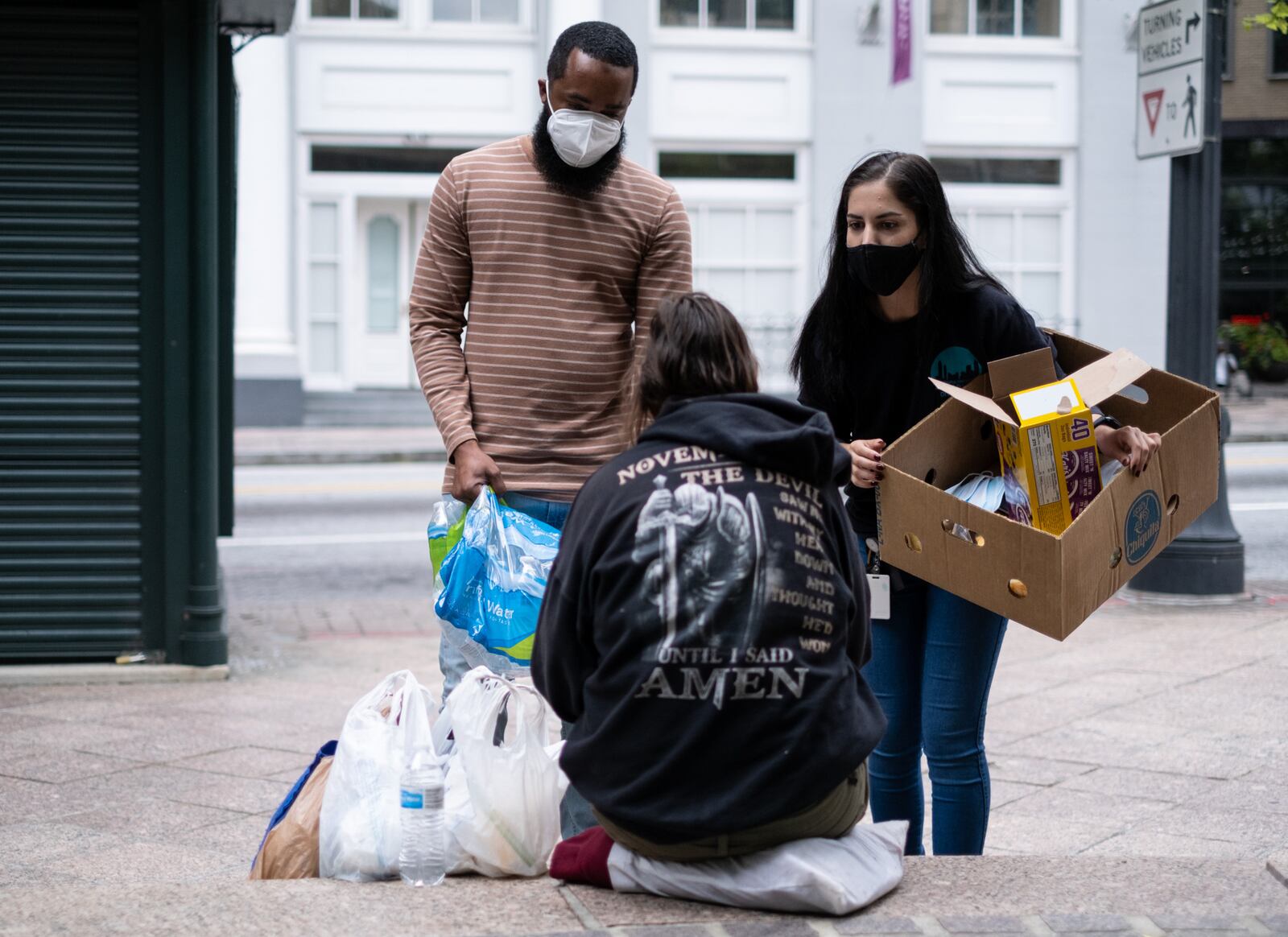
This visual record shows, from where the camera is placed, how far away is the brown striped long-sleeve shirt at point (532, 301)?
147 inches

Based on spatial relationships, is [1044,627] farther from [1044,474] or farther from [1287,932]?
[1287,932]

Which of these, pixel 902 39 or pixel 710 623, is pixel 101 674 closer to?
A: pixel 710 623

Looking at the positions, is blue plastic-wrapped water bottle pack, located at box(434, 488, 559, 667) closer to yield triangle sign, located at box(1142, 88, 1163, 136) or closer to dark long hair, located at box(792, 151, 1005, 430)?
dark long hair, located at box(792, 151, 1005, 430)

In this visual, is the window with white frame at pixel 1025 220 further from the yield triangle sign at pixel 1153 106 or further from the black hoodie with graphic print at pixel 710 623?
the black hoodie with graphic print at pixel 710 623

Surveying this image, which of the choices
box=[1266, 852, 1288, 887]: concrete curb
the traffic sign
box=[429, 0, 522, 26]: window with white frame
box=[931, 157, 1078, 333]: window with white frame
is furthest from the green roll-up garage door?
box=[931, 157, 1078, 333]: window with white frame

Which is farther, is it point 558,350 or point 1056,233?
point 1056,233

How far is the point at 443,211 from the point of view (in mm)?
3748

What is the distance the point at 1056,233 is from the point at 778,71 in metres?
5.11

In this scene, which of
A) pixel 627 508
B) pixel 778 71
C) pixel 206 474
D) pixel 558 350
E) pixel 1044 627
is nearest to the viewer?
pixel 627 508

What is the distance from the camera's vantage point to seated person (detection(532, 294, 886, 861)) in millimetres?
2822

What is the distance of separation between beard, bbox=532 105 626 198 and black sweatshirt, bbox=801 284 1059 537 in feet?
2.35

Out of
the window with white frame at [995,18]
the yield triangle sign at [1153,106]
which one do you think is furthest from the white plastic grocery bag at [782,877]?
the window with white frame at [995,18]

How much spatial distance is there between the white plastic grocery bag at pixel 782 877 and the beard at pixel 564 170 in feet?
5.14

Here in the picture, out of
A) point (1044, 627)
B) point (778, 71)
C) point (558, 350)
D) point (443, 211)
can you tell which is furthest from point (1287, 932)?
point (778, 71)
